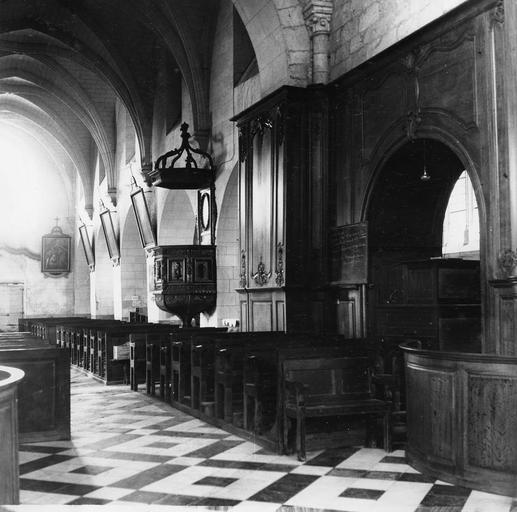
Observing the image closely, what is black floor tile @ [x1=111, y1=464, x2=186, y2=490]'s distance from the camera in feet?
17.9

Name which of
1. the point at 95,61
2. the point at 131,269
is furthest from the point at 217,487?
the point at 131,269

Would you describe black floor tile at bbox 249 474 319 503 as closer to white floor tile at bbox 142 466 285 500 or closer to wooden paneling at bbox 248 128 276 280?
white floor tile at bbox 142 466 285 500

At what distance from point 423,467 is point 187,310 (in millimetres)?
8637

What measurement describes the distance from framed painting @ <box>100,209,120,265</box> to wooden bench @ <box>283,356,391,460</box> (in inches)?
609

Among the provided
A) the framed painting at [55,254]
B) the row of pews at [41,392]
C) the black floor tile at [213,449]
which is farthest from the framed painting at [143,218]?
the black floor tile at [213,449]

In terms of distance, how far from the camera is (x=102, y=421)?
27.5 ft

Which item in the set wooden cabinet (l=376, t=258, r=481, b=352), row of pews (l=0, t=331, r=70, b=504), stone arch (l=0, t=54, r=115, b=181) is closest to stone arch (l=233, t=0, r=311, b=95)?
wooden cabinet (l=376, t=258, r=481, b=352)

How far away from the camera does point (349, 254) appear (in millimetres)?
9078

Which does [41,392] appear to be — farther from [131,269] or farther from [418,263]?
[131,269]

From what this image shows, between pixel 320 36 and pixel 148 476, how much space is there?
6504 millimetres

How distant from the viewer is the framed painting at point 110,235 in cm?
2183

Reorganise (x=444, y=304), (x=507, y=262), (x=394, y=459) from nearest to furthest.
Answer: (x=507, y=262)
(x=394, y=459)
(x=444, y=304)

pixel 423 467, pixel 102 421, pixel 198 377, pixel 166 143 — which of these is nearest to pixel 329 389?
pixel 423 467

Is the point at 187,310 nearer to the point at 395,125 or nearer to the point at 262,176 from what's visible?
the point at 262,176
